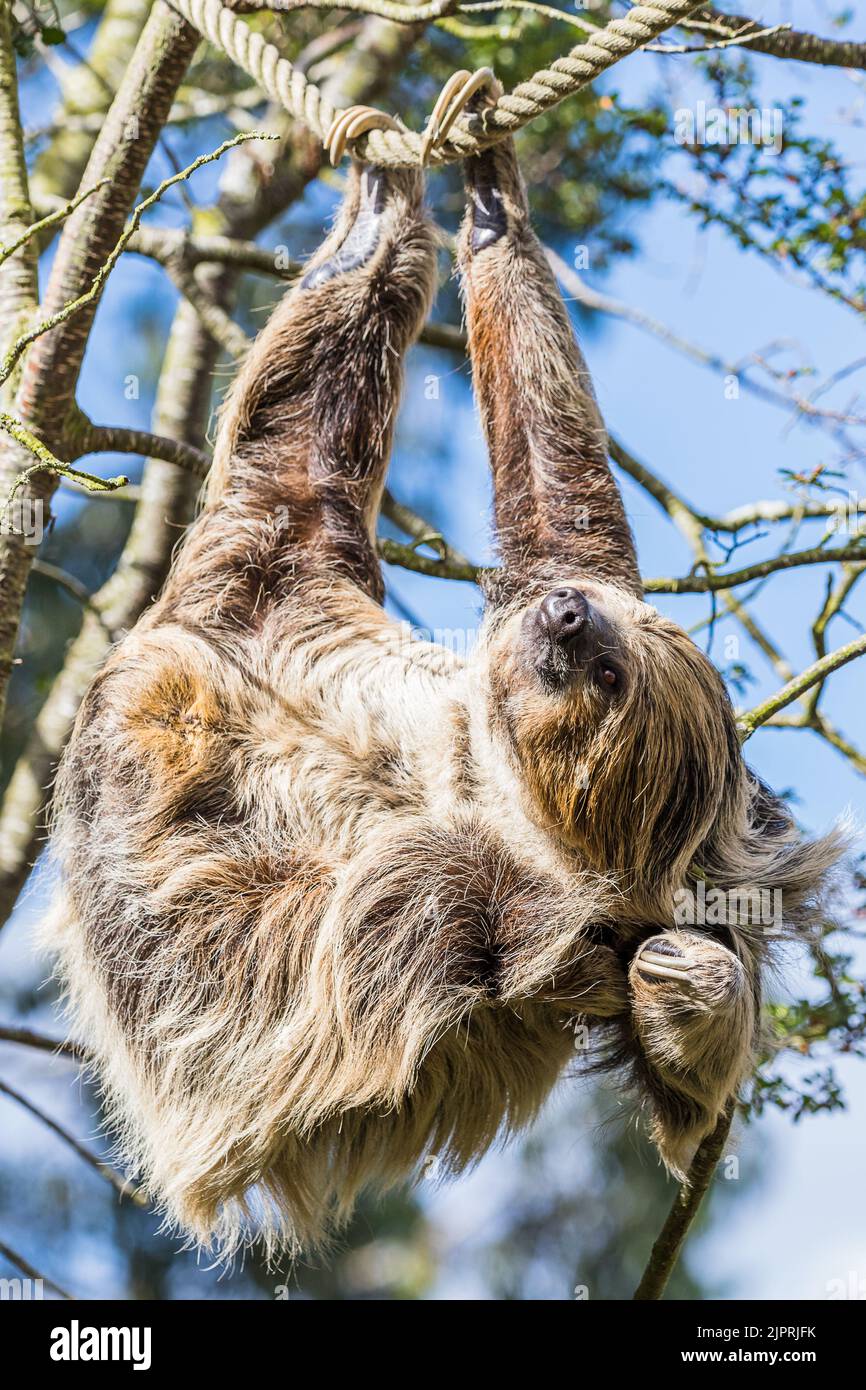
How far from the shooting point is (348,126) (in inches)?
213

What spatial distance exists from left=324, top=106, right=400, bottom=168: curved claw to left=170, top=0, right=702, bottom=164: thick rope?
5 centimetres

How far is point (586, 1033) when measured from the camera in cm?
484

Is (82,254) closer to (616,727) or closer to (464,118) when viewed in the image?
(464,118)

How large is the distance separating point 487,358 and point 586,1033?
9.08 ft

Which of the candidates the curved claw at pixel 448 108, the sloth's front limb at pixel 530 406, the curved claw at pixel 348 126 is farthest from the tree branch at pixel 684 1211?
the curved claw at pixel 348 126

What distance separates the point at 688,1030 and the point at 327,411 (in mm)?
3048

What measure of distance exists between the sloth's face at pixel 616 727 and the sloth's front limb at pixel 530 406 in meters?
0.55

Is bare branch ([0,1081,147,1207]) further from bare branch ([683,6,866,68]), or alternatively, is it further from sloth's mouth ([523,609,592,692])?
bare branch ([683,6,866,68])

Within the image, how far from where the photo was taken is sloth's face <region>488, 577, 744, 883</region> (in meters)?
4.57

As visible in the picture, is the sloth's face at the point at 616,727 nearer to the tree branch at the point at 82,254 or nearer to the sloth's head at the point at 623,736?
the sloth's head at the point at 623,736

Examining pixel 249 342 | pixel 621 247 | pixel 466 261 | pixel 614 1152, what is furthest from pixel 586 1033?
pixel 614 1152

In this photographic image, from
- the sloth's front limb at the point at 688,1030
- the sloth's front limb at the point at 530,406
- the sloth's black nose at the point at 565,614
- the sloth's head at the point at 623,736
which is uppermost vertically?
the sloth's front limb at the point at 530,406

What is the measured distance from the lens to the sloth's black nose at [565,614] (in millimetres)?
4469

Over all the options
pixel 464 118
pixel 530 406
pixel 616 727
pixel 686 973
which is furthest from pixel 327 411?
pixel 686 973
